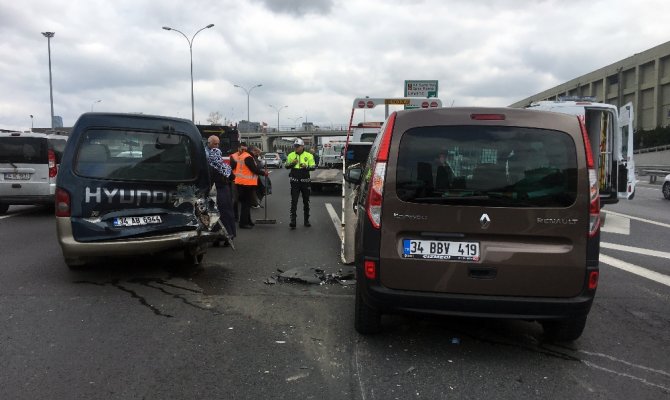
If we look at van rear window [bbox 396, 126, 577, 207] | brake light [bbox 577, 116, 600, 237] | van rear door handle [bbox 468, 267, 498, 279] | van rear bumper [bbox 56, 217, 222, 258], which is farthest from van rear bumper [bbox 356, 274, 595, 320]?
van rear bumper [bbox 56, 217, 222, 258]

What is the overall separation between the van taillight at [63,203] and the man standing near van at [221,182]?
2430 millimetres

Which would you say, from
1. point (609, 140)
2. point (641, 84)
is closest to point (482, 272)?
point (609, 140)

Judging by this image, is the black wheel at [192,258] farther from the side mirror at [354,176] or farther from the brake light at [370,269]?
the brake light at [370,269]

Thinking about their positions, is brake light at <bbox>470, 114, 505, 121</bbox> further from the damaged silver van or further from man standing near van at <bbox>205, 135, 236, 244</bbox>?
man standing near van at <bbox>205, 135, 236, 244</bbox>

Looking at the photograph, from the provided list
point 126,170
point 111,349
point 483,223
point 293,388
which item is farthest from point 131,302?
point 483,223

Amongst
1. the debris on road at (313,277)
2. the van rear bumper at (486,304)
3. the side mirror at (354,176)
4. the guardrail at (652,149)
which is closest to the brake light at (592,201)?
the van rear bumper at (486,304)

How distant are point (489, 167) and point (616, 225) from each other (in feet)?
29.1

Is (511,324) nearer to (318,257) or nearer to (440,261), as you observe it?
(440,261)

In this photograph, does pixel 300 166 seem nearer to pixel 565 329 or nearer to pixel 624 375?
pixel 565 329

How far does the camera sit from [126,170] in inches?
243

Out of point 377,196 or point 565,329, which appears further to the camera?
point 565,329

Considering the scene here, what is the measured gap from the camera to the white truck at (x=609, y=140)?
11.1 metres

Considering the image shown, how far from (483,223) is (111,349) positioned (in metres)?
2.91

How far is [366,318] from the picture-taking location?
423cm
